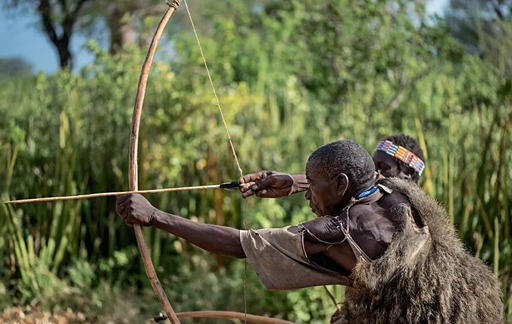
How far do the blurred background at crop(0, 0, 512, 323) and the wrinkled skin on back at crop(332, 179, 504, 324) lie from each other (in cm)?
175

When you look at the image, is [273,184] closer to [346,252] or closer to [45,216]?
[346,252]

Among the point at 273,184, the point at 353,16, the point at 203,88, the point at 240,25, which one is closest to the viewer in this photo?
the point at 273,184

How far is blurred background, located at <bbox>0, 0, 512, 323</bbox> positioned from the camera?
5.81 m

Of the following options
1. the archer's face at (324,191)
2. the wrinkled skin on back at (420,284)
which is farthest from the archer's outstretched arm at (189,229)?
the wrinkled skin on back at (420,284)

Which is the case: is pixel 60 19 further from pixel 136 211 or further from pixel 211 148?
pixel 136 211

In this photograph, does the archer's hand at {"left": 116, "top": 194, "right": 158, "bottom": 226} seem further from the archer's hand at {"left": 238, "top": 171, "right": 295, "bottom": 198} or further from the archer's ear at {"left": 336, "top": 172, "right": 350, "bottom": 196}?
the archer's ear at {"left": 336, "top": 172, "right": 350, "bottom": 196}

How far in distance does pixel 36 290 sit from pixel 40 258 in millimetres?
291

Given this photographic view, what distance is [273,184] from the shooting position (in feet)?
12.8

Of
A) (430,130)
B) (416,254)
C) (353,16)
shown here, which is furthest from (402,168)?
(353,16)

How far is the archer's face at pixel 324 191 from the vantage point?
10.6 ft

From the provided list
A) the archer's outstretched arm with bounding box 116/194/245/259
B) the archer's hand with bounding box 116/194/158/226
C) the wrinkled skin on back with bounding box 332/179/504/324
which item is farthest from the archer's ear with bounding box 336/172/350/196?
the archer's hand with bounding box 116/194/158/226

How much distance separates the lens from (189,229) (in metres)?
3.27

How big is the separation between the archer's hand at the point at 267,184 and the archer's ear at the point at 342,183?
0.57m

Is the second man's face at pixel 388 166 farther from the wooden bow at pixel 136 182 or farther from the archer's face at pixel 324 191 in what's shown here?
the wooden bow at pixel 136 182
